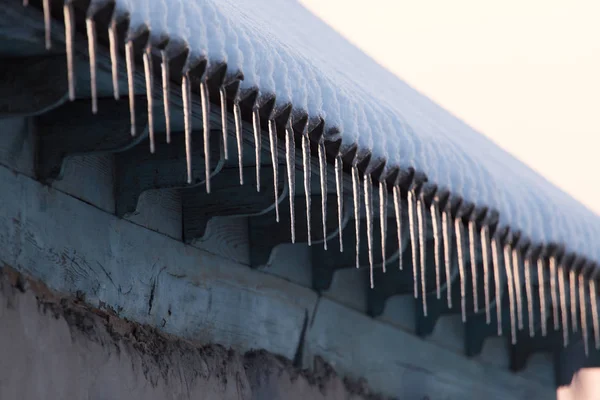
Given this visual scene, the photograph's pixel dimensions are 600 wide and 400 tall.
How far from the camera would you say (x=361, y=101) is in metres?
4.44

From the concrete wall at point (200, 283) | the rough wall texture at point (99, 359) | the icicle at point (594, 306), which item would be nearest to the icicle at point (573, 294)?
the icicle at point (594, 306)

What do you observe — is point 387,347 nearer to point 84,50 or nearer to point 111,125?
point 111,125

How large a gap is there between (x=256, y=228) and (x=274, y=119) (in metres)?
1.39

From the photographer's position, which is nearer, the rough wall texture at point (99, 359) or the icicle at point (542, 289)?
the rough wall texture at point (99, 359)

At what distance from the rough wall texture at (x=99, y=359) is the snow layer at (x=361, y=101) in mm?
967

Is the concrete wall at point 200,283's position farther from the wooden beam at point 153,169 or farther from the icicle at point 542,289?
the icicle at point 542,289

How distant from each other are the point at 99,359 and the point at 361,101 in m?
1.32

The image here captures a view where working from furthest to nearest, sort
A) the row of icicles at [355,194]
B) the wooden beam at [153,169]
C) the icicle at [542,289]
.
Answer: the icicle at [542,289] < the wooden beam at [153,169] < the row of icicles at [355,194]

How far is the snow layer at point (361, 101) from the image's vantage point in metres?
3.33

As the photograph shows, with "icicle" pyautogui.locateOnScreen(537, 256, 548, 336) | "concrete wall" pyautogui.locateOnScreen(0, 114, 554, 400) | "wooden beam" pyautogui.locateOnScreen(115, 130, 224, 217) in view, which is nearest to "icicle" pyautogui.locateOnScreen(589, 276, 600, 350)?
"icicle" pyautogui.locateOnScreen(537, 256, 548, 336)

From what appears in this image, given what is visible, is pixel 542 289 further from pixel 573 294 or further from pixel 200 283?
pixel 200 283

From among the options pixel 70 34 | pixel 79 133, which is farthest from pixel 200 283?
pixel 70 34

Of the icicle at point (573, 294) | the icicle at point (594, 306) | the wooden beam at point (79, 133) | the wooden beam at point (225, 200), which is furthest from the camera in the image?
the icicle at point (594, 306)

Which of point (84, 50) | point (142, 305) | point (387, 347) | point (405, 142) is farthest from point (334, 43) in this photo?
point (84, 50)
